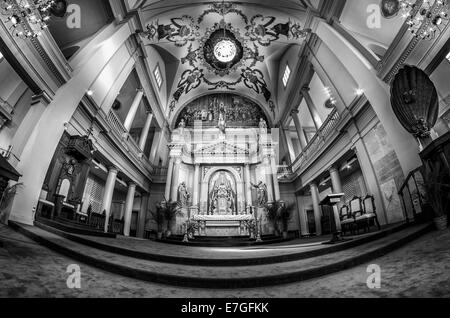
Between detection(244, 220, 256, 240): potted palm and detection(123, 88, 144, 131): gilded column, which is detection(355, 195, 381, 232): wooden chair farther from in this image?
detection(123, 88, 144, 131): gilded column

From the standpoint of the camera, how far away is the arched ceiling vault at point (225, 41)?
1079 cm

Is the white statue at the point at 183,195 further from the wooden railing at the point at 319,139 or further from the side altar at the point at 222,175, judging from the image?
the wooden railing at the point at 319,139

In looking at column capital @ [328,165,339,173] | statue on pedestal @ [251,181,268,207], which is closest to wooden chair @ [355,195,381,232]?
column capital @ [328,165,339,173]

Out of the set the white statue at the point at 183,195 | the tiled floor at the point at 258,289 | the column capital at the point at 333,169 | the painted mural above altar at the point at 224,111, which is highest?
the painted mural above altar at the point at 224,111

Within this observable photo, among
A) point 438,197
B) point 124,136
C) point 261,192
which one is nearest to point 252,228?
point 261,192

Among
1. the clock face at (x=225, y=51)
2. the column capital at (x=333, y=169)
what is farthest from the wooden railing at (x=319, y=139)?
the clock face at (x=225, y=51)

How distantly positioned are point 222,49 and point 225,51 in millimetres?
244

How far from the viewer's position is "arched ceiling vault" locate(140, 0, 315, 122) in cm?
1079

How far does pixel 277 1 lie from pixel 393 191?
1015 centimetres

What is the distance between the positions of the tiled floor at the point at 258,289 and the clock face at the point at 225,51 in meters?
14.4

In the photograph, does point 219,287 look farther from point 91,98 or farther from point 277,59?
point 277,59

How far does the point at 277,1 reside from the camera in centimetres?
1027

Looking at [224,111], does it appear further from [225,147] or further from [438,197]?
[438,197]
